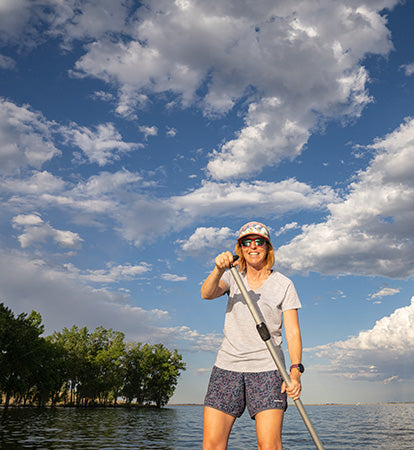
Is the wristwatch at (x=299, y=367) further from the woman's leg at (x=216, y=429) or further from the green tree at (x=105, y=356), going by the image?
the green tree at (x=105, y=356)

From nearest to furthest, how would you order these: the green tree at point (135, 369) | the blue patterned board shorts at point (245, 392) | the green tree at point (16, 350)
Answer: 1. the blue patterned board shorts at point (245, 392)
2. the green tree at point (16, 350)
3. the green tree at point (135, 369)

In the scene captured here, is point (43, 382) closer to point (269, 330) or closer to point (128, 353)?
point (128, 353)

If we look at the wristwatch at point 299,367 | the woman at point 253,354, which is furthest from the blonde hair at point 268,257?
the wristwatch at point 299,367

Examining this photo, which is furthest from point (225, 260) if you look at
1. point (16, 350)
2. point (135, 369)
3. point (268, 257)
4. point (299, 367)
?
point (135, 369)

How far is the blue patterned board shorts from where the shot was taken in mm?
3791

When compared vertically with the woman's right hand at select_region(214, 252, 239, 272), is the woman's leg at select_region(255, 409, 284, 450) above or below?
below

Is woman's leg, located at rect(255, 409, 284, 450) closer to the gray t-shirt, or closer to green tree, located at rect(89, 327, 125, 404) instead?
the gray t-shirt

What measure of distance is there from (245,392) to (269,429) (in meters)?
0.39

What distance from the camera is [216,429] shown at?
3.87m

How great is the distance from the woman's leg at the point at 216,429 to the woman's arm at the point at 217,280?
3.57ft

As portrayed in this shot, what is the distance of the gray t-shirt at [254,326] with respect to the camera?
396 centimetres

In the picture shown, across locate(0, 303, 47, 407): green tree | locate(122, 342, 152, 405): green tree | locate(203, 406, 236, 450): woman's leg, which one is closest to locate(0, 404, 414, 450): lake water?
locate(0, 303, 47, 407): green tree

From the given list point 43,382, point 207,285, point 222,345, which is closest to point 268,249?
point 207,285

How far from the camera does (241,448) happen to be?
23.0 meters
